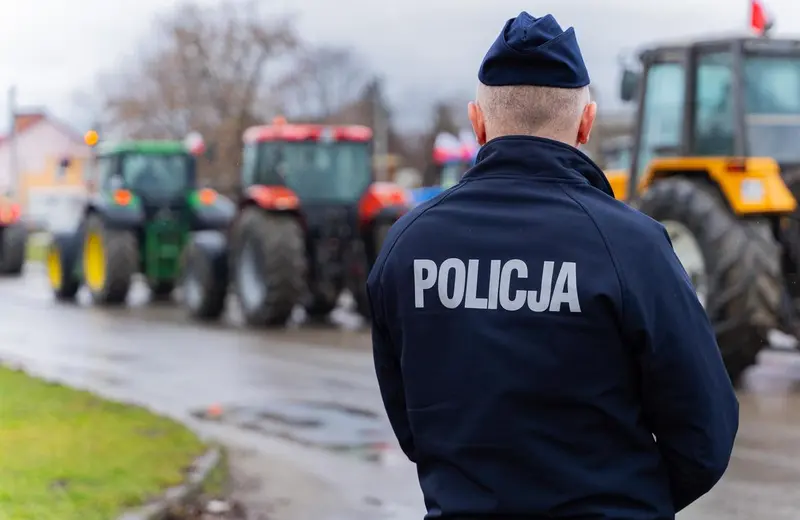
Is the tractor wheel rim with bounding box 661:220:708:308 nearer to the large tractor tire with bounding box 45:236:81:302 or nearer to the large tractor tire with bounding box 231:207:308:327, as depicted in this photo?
the large tractor tire with bounding box 231:207:308:327

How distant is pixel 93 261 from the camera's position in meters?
20.5

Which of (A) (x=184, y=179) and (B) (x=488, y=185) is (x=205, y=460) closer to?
(B) (x=488, y=185)

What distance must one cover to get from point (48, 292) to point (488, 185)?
22.3 meters

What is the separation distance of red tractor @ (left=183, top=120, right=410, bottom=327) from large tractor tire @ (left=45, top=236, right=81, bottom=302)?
415 centimetres

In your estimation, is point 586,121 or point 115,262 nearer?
point 586,121

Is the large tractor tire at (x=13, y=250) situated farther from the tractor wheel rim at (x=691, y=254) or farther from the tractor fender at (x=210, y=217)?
the tractor wheel rim at (x=691, y=254)

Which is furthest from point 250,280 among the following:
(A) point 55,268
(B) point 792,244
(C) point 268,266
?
(B) point 792,244

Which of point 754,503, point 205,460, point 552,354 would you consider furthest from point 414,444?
point 205,460

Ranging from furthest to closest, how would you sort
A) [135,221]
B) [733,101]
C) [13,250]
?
[13,250] → [135,221] → [733,101]

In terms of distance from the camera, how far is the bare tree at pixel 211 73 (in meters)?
47.5

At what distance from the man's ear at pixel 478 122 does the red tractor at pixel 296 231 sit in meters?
12.4

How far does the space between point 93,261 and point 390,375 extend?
18.4 m

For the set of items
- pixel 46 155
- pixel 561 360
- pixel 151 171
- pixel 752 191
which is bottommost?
pixel 151 171

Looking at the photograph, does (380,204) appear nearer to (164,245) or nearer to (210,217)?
(210,217)
